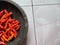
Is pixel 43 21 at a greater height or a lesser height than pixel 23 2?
lesser

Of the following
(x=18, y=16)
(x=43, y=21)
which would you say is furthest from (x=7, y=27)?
(x=43, y=21)

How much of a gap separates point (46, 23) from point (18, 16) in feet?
0.68

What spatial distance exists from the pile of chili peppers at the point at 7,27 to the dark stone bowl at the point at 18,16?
0.03 m

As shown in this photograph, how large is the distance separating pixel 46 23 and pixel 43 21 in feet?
0.08

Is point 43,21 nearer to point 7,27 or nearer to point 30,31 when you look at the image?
point 30,31

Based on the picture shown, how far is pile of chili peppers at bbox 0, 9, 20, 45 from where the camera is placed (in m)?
0.92

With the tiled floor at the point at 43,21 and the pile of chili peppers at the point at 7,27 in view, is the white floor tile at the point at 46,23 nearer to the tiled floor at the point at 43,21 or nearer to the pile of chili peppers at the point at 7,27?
the tiled floor at the point at 43,21

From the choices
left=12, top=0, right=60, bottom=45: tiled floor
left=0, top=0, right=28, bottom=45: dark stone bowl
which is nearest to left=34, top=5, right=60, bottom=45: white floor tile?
left=12, top=0, right=60, bottom=45: tiled floor

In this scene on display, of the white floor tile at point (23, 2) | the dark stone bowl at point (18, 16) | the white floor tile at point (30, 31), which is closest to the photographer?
the dark stone bowl at point (18, 16)

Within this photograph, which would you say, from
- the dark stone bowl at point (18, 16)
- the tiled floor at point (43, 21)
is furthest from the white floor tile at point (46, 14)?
the dark stone bowl at point (18, 16)

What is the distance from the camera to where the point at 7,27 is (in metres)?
0.95

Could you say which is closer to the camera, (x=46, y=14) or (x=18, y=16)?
(x=18, y=16)

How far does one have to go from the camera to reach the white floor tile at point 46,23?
1.04 m

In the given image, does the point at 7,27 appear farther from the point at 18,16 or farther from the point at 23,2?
the point at 23,2
